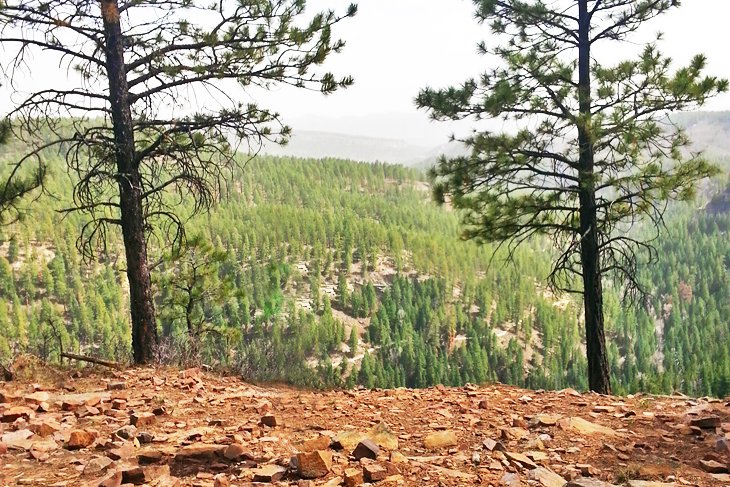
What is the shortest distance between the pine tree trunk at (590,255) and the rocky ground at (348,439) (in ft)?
9.58

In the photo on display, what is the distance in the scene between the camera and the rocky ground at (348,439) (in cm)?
335

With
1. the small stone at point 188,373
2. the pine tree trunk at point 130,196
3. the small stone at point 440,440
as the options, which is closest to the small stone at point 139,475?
the small stone at point 440,440

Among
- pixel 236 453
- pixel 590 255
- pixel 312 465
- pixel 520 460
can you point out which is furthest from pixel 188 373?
pixel 590 255

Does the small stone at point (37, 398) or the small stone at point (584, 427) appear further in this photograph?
the small stone at point (37, 398)

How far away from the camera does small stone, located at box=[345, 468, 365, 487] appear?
3.15 m

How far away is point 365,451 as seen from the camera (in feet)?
11.9

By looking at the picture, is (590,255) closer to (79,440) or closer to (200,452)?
(200,452)

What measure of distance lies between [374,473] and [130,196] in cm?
581

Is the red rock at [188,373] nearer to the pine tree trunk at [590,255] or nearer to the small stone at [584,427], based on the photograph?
the small stone at [584,427]

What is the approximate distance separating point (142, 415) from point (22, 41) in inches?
211

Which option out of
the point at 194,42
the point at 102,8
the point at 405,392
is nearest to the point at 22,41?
the point at 102,8

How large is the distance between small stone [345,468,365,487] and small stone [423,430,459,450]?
3.01 ft

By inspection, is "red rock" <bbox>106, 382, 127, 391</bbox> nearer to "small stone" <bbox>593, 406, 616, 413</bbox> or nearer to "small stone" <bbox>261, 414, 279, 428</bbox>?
"small stone" <bbox>261, 414, 279, 428</bbox>

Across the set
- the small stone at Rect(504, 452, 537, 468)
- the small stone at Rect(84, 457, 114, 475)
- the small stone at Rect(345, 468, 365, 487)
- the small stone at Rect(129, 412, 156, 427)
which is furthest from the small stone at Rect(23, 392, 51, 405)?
the small stone at Rect(504, 452, 537, 468)
